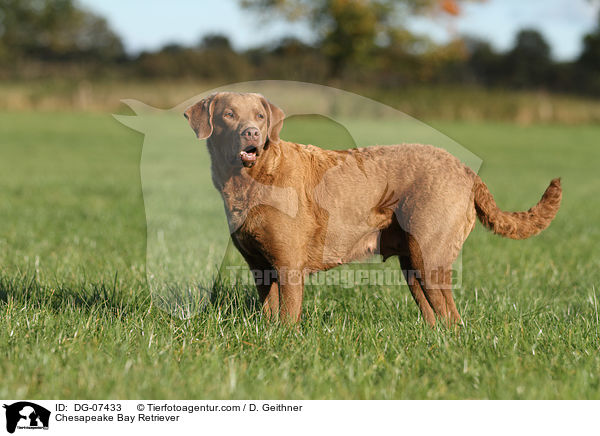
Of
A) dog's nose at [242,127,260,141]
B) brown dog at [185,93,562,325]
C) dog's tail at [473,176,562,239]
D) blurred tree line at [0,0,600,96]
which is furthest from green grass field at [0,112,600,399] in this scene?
blurred tree line at [0,0,600,96]

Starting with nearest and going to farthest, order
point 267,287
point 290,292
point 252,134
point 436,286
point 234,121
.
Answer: point 252,134 → point 234,121 → point 290,292 → point 436,286 → point 267,287

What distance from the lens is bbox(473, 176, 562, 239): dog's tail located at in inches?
142

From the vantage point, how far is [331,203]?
346 centimetres

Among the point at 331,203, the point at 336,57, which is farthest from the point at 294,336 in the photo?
the point at 336,57

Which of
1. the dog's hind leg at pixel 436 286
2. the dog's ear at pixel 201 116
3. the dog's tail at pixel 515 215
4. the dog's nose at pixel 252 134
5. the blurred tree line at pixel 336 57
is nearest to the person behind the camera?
the dog's nose at pixel 252 134

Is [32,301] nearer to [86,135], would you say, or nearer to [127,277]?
[127,277]

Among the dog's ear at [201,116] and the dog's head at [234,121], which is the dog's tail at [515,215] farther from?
the dog's ear at [201,116]

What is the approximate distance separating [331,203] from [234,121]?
74cm

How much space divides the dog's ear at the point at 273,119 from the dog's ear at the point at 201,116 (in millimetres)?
308

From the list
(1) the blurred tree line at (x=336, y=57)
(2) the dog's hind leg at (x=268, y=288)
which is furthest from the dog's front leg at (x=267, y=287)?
(1) the blurred tree line at (x=336, y=57)

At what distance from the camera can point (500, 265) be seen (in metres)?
5.77

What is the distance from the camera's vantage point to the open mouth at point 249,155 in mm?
3181

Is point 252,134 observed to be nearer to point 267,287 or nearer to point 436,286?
point 267,287

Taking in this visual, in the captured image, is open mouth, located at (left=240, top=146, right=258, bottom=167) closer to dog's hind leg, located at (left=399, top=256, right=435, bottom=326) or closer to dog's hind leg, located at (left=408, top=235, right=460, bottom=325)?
dog's hind leg, located at (left=408, top=235, right=460, bottom=325)
